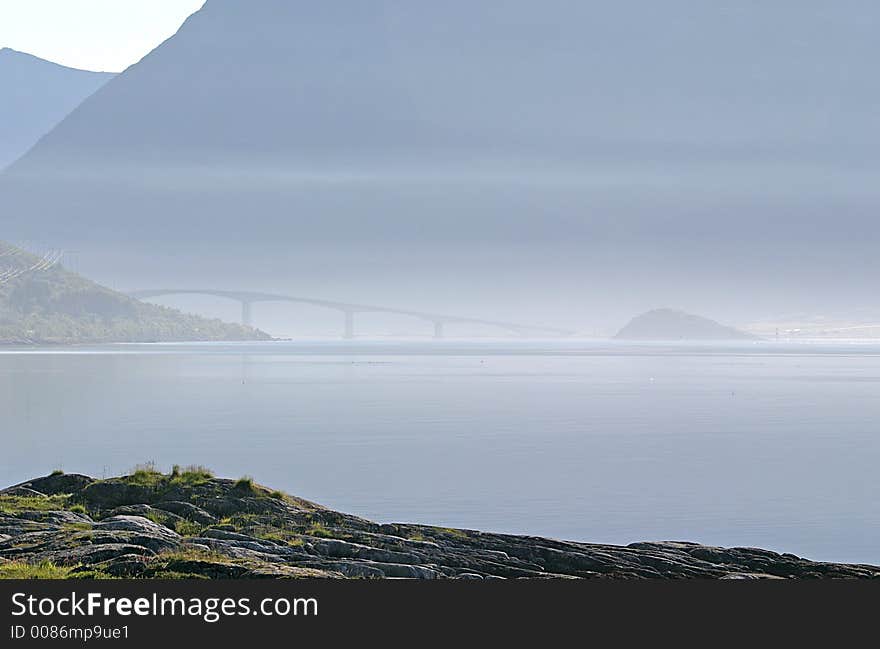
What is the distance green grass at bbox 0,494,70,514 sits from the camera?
98.8 feet

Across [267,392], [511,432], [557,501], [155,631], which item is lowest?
[155,631]

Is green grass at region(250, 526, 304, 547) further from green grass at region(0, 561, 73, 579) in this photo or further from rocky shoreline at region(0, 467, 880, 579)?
green grass at region(0, 561, 73, 579)

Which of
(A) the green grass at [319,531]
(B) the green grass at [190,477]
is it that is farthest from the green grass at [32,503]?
(A) the green grass at [319,531]

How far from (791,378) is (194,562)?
148002 millimetres

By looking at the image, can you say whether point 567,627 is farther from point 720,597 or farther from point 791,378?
point 791,378

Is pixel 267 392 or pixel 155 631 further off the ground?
pixel 267 392

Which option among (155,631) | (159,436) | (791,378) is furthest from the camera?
(791,378)

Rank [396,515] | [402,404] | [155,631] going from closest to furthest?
[155,631] < [396,515] < [402,404]

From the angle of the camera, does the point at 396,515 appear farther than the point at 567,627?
Yes

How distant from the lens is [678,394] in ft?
401

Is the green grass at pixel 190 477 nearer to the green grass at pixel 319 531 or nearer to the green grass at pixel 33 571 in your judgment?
the green grass at pixel 319 531

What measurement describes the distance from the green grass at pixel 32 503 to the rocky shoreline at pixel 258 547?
0.04m

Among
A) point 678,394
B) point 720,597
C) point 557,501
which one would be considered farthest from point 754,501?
point 678,394

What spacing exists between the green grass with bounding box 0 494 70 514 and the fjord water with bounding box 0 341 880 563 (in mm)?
13573
